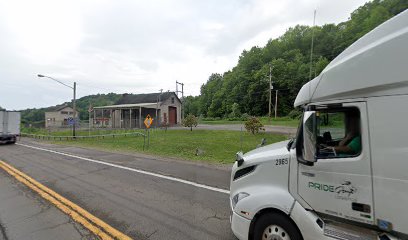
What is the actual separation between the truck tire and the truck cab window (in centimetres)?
93

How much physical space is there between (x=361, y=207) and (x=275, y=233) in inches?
41.7

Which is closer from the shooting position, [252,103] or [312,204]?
[312,204]

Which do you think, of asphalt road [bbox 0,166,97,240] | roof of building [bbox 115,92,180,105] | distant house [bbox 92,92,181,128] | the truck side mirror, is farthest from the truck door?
roof of building [bbox 115,92,180,105]

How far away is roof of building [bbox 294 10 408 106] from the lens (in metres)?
2.19

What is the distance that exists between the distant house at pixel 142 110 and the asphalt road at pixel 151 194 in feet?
94.2

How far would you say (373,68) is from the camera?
2.36 meters

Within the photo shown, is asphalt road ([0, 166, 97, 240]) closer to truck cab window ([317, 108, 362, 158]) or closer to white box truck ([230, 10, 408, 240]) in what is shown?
white box truck ([230, 10, 408, 240])

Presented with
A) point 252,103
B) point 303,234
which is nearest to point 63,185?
point 303,234

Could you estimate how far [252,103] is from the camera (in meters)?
68.9

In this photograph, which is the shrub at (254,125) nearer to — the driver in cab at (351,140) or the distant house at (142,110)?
the driver in cab at (351,140)

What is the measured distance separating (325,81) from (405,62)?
30.1 inches

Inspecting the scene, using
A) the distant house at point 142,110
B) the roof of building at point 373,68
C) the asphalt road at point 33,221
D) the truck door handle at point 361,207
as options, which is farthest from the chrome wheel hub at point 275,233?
the distant house at point 142,110

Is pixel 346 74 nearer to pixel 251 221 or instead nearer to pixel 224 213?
pixel 251 221

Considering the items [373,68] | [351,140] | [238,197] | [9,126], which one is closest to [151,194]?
[238,197]
